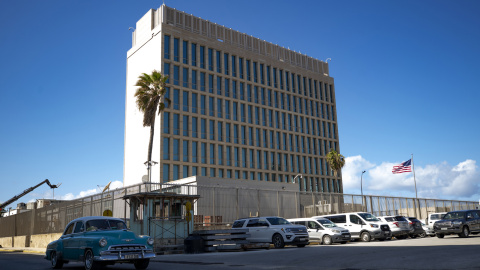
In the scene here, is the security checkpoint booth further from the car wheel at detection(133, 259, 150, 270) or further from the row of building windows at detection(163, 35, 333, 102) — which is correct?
the row of building windows at detection(163, 35, 333, 102)

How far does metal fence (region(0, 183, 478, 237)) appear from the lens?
26.9 metres

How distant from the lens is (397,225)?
27.8m

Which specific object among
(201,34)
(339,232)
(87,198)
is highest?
(201,34)

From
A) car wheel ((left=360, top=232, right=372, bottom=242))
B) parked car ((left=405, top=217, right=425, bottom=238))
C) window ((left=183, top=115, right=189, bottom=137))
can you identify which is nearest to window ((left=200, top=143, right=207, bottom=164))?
window ((left=183, top=115, right=189, bottom=137))

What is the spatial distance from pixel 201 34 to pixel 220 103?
1091 cm

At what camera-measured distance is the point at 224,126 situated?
65.4 meters

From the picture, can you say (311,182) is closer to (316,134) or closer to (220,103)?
(316,134)

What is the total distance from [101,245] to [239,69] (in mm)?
59798

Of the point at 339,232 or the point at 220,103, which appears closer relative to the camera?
the point at 339,232

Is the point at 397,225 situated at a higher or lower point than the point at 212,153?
lower

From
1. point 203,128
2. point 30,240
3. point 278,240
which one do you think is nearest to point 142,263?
point 278,240

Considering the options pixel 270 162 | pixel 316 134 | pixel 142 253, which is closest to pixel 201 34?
pixel 270 162

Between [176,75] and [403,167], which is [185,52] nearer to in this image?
[176,75]

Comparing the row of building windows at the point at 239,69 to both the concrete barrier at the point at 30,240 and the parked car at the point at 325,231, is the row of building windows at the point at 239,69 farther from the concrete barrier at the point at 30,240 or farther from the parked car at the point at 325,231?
the parked car at the point at 325,231
